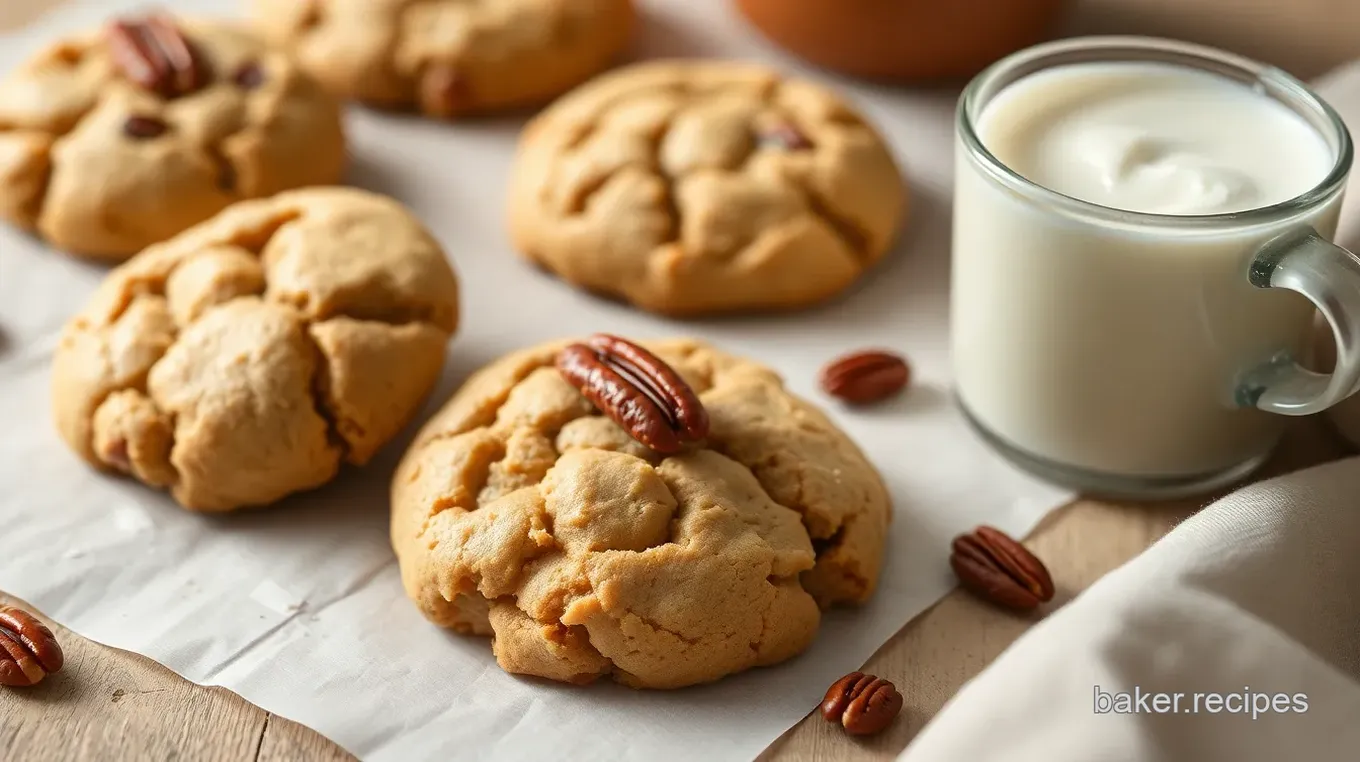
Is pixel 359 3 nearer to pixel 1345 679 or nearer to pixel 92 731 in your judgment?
pixel 92 731

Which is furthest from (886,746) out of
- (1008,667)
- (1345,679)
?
(1345,679)

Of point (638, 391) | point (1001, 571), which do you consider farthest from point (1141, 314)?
point (638, 391)

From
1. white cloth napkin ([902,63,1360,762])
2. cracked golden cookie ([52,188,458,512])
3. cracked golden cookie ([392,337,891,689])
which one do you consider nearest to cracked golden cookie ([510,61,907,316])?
cracked golden cookie ([52,188,458,512])

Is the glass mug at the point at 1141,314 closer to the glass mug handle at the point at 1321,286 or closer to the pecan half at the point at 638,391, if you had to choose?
the glass mug handle at the point at 1321,286

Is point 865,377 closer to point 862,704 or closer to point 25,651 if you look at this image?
point 862,704

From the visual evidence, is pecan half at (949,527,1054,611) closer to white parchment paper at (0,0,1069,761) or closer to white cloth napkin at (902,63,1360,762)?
white parchment paper at (0,0,1069,761)
